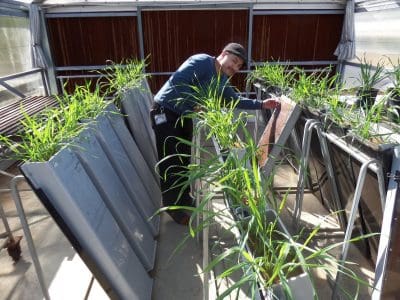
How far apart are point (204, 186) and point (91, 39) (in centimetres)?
554

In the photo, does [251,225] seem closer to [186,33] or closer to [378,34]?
[378,34]

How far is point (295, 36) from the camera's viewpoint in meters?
6.30

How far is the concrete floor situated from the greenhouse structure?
0.01 metres

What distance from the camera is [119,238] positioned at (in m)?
1.86

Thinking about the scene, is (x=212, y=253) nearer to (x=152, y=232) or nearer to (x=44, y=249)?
(x=152, y=232)

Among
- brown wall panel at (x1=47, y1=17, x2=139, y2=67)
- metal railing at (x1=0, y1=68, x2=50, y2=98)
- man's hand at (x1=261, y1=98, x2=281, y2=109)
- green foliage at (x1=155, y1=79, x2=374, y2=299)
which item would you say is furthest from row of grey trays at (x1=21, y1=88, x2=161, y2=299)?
brown wall panel at (x1=47, y1=17, x2=139, y2=67)

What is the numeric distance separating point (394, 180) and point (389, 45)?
413 cm

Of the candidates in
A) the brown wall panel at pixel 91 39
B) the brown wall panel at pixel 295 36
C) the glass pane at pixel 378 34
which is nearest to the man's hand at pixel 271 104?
the glass pane at pixel 378 34

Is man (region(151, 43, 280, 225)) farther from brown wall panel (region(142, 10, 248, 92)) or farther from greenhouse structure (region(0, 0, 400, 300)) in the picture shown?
brown wall panel (region(142, 10, 248, 92))

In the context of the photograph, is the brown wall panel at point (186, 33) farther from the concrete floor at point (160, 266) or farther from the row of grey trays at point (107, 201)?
the concrete floor at point (160, 266)

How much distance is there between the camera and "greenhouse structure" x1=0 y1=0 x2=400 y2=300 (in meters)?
1.35

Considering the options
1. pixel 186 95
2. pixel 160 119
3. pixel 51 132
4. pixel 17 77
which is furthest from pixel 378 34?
pixel 17 77

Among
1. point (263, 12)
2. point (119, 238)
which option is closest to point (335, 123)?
point (119, 238)

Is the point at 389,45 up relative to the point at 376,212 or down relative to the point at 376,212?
up
